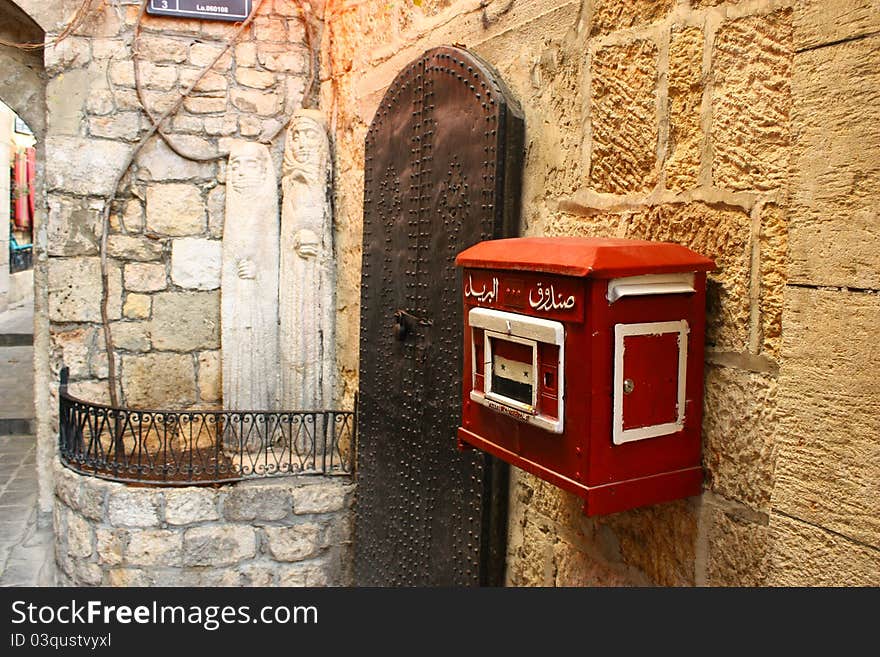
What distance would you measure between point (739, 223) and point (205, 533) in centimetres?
319

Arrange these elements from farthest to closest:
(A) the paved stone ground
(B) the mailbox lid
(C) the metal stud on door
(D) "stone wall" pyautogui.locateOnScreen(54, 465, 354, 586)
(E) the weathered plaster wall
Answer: (A) the paved stone ground
(D) "stone wall" pyautogui.locateOnScreen(54, 465, 354, 586)
(C) the metal stud on door
(B) the mailbox lid
(E) the weathered plaster wall

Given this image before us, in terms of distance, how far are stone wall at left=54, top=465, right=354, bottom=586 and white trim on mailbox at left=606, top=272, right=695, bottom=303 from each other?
2.75m

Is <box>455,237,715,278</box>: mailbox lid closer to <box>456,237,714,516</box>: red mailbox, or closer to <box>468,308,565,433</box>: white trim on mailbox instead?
<box>456,237,714,516</box>: red mailbox

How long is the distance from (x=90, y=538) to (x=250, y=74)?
2.72 metres

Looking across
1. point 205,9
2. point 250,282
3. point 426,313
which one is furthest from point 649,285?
point 205,9

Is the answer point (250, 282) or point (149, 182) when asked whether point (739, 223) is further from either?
point (149, 182)

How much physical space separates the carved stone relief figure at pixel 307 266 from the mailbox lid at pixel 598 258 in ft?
8.88

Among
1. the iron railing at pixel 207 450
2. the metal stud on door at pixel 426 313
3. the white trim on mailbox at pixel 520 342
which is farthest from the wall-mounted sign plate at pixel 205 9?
the white trim on mailbox at pixel 520 342

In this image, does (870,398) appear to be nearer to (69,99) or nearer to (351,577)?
(351,577)

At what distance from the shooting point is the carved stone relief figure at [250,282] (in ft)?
15.2

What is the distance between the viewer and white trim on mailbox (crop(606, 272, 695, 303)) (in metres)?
1.74

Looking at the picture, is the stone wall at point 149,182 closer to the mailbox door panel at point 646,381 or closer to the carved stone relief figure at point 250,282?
the carved stone relief figure at point 250,282

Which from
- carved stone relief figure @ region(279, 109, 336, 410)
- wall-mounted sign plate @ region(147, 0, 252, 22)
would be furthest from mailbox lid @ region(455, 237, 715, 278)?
wall-mounted sign plate @ region(147, 0, 252, 22)

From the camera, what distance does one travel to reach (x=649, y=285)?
1804mm
